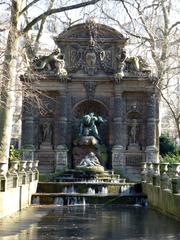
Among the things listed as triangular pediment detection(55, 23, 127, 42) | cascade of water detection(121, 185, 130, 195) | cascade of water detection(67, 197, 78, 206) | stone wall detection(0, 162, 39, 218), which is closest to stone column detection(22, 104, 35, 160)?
triangular pediment detection(55, 23, 127, 42)

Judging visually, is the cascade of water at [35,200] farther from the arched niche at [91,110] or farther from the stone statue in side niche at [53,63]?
the stone statue in side niche at [53,63]

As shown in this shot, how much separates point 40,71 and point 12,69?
10.3 meters

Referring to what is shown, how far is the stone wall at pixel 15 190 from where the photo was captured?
55.0 feet

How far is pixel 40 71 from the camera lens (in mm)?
31406

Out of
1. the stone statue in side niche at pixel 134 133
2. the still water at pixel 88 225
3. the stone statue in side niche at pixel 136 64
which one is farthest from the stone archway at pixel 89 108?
the still water at pixel 88 225

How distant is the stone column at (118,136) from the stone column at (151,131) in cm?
149

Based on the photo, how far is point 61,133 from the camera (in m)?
31.3

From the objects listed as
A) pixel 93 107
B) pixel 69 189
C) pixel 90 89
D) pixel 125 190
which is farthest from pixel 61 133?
pixel 125 190

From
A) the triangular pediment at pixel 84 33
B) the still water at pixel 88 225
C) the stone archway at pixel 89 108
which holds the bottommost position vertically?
the still water at pixel 88 225

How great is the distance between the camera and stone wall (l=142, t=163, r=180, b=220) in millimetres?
16469

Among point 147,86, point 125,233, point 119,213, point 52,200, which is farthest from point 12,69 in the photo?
point 147,86

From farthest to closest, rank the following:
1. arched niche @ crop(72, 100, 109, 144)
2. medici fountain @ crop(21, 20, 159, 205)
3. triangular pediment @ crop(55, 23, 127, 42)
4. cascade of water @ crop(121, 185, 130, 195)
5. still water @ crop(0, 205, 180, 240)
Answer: arched niche @ crop(72, 100, 109, 144) → triangular pediment @ crop(55, 23, 127, 42) → medici fountain @ crop(21, 20, 159, 205) → cascade of water @ crop(121, 185, 130, 195) → still water @ crop(0, 205, 180, 240)

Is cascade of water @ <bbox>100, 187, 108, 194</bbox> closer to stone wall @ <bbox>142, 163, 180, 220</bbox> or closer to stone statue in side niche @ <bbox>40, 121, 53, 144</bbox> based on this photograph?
stone wall @ <bbox>142, 163, 180, 220</bbox>

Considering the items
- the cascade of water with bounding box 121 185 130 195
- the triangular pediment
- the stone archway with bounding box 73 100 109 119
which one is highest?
the triangular pediment
